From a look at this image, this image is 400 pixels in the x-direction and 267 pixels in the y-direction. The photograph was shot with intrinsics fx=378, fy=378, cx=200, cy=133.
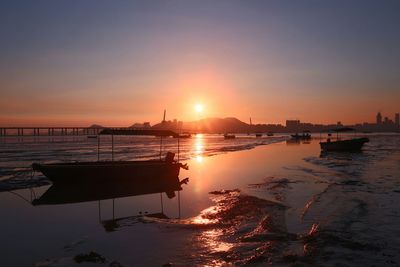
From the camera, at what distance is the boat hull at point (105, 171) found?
74.7 ft

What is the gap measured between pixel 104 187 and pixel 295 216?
41.9 ft

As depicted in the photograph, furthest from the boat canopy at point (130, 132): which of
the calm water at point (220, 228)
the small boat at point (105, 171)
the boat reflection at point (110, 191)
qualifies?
the calm water at point (220, 228)

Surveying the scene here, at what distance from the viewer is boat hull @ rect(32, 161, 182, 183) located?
22.8 metres

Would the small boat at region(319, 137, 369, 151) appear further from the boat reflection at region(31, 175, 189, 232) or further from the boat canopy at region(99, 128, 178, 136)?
the boat reflection at region(31, 175, 189, 232)

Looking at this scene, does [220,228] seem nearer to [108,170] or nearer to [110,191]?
[110,191]

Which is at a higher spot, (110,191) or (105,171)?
(105,171)

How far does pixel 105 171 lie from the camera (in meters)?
23.9

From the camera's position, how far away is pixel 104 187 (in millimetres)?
23000

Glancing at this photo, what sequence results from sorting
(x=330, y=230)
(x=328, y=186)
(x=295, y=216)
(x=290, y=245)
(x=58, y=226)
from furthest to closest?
(x=328, y=186), (x=295, y=216), (x=58, y=226), (x=330, y=230), (x=290, y=245)

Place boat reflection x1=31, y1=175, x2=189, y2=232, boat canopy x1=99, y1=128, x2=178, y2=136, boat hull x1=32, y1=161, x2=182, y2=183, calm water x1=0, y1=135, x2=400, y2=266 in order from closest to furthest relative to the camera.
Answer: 1. calm water x1=0, y1=135, x2=400, y2=266
2. boat reflection x1=31, y1=175, x2=189, y2=232
3. boat hull x1=32, y1=161, x2=182, y2=183
4. boat canopy x1=99, y1=128, x2=178, y2=136

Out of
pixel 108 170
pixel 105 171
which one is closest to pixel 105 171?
pixel 105 171

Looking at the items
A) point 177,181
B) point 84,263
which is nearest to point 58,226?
point 84,263

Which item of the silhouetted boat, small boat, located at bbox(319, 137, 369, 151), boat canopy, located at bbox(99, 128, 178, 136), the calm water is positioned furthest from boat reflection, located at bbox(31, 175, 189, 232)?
small boat, located at bbox(319, 137, 369, 151)

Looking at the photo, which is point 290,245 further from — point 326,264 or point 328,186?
point 328,186
